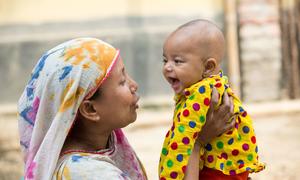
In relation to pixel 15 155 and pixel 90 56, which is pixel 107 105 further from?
pixel 15 155

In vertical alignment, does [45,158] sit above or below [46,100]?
below

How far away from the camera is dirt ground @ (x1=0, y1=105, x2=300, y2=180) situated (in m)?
6.71

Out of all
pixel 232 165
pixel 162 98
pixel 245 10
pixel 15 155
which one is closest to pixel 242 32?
pixel 245 10

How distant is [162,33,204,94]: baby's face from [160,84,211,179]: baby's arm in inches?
3.4

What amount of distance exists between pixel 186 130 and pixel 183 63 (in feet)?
1.02

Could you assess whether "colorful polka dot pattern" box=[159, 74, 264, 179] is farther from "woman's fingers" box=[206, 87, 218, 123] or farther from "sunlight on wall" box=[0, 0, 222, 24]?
"sunlight on wall" box=[0, 0, 222, 24]

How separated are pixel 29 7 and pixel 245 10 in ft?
11.3

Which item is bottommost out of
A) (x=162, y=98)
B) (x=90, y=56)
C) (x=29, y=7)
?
(x=162, y=98)

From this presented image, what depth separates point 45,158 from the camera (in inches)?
101

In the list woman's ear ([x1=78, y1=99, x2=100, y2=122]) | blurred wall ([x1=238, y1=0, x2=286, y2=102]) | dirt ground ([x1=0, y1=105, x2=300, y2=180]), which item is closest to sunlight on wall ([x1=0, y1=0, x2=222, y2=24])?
blurred wall ([x1=238, y1=0, x2=286, y2=102])

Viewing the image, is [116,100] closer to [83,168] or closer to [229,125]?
[83,168]

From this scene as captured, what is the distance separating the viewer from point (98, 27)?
10.1 m

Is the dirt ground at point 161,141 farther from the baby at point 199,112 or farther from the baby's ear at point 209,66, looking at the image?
the baby's ear at point 209,66

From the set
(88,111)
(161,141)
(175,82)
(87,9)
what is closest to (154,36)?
(87,9)
